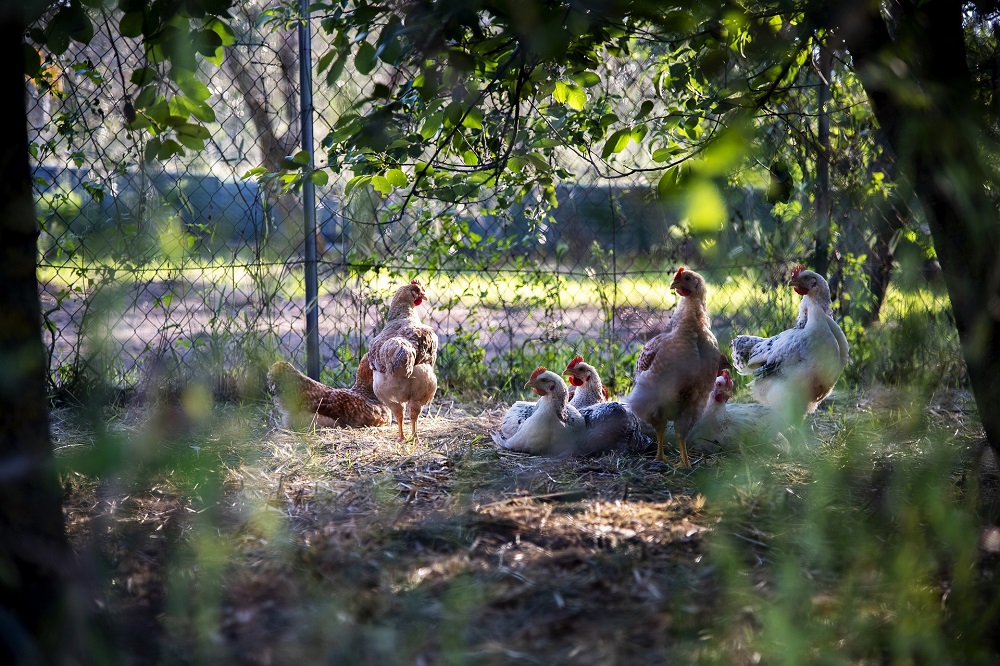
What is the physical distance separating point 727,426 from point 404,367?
4.43ft

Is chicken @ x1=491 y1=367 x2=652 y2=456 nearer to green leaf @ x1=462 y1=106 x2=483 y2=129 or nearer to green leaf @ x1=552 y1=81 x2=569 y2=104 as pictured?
green leaf @ x1=552 y1=81 x2=569 y2=104

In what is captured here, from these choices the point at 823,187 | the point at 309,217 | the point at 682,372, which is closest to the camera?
the point at 682,372

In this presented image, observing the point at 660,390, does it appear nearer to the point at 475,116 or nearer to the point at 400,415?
the point at 400,415

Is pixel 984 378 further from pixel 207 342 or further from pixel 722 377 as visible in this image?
pixel 207 342

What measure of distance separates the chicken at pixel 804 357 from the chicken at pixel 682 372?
14.9 inches

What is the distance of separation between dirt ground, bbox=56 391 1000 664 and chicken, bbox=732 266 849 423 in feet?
1.40

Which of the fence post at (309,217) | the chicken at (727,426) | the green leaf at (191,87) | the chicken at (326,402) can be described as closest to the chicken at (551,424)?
the chicken at (727,426)

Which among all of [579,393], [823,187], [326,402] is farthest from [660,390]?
[823,187]

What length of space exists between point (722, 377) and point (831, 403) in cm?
112

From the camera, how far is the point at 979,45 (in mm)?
1972

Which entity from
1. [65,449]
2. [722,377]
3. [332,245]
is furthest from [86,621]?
[332,245]

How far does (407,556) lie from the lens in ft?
6.57

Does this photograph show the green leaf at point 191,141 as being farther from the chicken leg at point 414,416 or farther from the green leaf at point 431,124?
A: the chicken leg at point 414,416

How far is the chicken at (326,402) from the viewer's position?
345 cm
